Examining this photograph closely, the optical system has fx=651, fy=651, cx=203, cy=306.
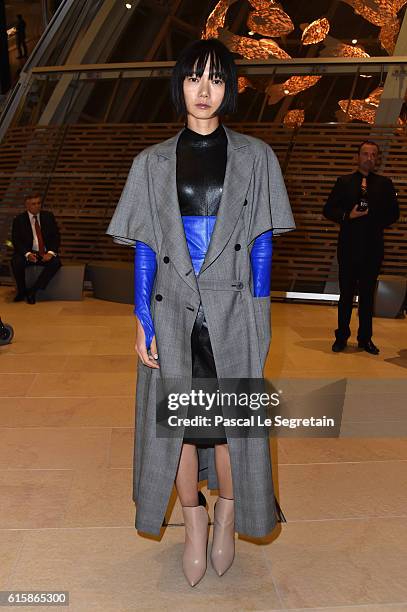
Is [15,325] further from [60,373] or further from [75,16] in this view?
[75,16]

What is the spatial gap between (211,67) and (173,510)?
196 cm

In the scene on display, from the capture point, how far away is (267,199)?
228cm

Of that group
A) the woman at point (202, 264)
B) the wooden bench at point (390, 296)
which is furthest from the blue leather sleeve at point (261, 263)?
the wooden bench at point (390, 296)

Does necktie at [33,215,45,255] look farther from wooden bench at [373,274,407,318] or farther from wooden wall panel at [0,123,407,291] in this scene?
wooden bench at [373,274,407,318]

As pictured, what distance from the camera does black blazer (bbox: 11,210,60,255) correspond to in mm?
9211

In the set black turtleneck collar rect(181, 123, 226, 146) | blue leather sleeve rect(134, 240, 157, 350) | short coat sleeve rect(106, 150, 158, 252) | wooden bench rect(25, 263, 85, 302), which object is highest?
black turtleneck collar rect(181, 123, 226, 146)

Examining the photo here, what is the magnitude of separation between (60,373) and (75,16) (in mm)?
10743

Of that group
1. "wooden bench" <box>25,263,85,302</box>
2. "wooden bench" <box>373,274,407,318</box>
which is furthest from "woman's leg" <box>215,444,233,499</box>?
"wooden bench" <box>25,263,85,302</box>

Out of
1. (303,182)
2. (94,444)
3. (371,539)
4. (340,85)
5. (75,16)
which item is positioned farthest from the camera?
(75,16)

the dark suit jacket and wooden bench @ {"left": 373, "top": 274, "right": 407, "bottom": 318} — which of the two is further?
wooden bench @ {"left": 373, "top": 274, "right": 407, "bottom": 318}

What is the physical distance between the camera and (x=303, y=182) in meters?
10.1

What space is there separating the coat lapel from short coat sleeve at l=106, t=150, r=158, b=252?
0.05m

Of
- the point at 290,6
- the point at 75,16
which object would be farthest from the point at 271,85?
the point at 75,16

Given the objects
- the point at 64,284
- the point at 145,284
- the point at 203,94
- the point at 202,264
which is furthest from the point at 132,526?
the point at 64,284
